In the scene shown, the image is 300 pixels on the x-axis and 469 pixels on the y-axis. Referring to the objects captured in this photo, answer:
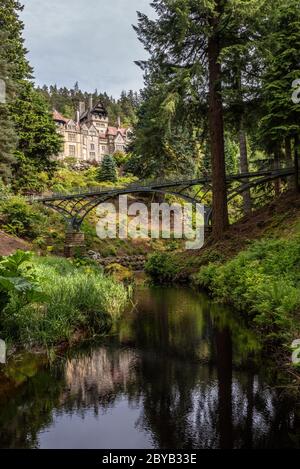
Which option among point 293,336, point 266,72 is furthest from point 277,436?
point 266,72

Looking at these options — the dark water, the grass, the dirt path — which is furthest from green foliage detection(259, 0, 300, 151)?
the dirt path

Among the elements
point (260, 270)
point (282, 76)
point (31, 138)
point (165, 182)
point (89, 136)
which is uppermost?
point (89, 136)

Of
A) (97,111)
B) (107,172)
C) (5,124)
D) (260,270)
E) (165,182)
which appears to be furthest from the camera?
(97,111)

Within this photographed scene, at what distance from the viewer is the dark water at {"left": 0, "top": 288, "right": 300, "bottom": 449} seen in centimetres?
422

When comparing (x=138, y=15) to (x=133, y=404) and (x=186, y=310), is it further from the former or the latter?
(x=133, y=404)

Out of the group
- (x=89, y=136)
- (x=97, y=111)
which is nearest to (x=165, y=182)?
(x=89, y=136)

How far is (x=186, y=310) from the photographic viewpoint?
10859 mm

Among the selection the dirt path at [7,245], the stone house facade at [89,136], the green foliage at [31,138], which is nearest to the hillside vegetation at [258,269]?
the dirt path at [7,245]

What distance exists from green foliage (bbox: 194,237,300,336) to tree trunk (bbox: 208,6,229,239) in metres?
2.93

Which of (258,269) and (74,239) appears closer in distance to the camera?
(258,269)

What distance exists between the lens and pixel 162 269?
18562 millimetres

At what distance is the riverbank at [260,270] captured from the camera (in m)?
6.56

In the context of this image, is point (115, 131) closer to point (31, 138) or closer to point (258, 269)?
point (31, 138)

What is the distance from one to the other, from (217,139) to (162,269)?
6.40 metres
